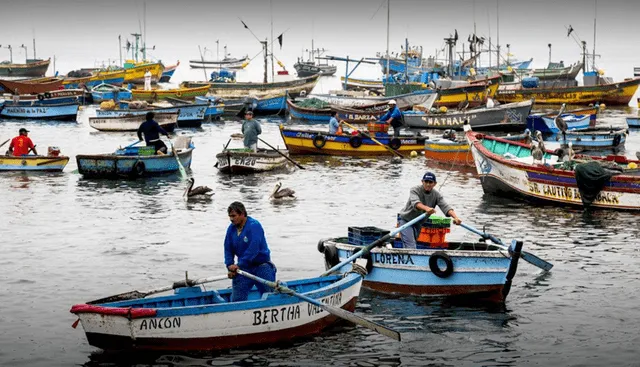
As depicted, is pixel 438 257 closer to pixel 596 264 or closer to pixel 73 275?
pixel 596 264

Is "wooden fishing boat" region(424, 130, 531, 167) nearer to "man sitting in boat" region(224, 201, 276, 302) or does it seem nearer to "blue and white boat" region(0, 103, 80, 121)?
"man sitting in boat" region(224, 201, 276, 302)

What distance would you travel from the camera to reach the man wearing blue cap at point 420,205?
15852 millimetres

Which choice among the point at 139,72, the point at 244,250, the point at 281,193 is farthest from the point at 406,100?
the point at 244,250

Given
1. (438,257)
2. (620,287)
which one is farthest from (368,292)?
(620,287)

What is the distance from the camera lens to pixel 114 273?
18781 mm

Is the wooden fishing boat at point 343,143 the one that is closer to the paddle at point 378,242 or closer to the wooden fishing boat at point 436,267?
the wooden fishing boat at point 436,267

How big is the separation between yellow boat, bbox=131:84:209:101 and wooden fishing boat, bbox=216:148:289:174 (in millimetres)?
33718

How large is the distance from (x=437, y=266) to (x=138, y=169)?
17.7 m

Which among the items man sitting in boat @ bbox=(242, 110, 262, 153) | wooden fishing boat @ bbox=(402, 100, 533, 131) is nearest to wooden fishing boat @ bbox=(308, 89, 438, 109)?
wooden fishing boat @ bbox=(402, 100, 533, 131)

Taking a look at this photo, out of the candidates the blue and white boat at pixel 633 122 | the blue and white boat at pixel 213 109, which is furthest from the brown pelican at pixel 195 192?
the blue and white boat at pixel 633 122

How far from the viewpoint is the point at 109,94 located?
7500cm

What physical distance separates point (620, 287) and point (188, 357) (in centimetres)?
884

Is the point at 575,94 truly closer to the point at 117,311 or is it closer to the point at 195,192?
the point at 195,192

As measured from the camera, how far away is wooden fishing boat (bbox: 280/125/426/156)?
125 ft
